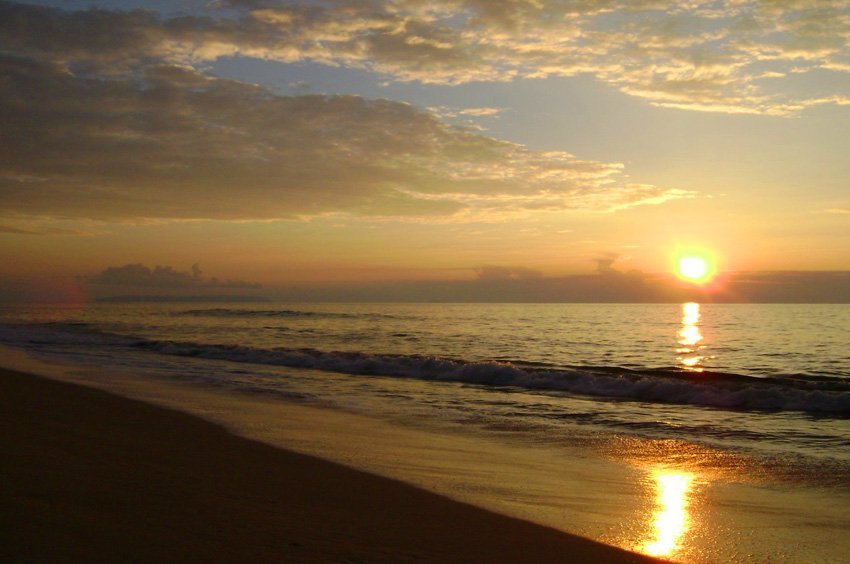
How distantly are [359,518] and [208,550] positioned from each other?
157 cm

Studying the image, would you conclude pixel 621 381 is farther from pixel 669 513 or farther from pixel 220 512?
pixel 220 512

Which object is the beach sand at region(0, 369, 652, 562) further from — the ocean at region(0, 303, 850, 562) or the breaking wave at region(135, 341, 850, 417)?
the breaking wave at region(135, 341, 850, 417)

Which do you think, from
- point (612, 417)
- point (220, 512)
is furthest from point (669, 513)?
point (612, 417)

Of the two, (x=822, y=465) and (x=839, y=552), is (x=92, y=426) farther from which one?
(x=822, y=465)

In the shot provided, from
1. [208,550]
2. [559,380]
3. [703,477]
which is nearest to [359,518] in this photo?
[208,550]

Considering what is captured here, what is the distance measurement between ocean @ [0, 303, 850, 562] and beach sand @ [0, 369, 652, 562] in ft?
2.33

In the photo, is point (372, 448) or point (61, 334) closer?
point (372, 448)

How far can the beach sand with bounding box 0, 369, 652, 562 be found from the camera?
166 inches

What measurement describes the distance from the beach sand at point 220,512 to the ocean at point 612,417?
71 centimetres

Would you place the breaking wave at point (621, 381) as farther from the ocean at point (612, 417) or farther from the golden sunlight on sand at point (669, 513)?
the golden sunlight on sand at point (669, 513)

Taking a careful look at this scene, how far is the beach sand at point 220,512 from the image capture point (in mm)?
4227

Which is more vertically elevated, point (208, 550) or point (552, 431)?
point (208, 550)

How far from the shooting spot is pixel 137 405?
12227 millimetres

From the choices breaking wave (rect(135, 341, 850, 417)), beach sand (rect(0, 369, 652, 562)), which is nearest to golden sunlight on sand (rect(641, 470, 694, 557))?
beach sand (rect(0, 369, 652, 562))
